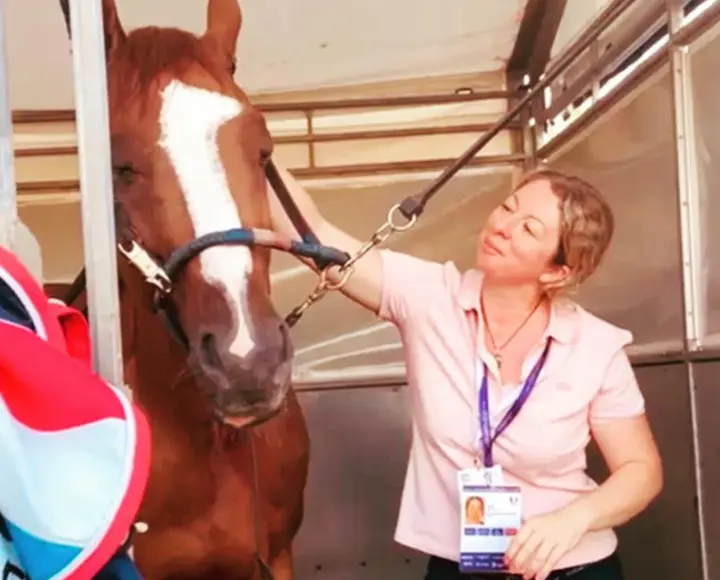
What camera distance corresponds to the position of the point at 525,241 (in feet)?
4.95

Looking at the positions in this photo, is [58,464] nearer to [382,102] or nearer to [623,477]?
[623,477]

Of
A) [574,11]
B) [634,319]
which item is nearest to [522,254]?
[634,319]

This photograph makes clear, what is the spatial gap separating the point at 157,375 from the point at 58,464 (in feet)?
2.47

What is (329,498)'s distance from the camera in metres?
2.54

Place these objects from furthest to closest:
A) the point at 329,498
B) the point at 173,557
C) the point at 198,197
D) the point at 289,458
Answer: the point at 329,498, the point at 289,458, the point at 173,557, the point at 198,197

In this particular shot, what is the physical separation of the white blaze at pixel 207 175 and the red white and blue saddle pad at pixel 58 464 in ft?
1.29

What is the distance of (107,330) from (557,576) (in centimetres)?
92

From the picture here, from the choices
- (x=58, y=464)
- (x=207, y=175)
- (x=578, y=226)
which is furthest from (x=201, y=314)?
(x=578, y=226)

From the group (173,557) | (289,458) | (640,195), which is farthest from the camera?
(640,195)

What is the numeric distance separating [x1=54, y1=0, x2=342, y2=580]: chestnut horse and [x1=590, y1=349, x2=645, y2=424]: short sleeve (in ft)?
1.61

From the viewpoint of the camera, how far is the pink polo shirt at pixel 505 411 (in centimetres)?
148

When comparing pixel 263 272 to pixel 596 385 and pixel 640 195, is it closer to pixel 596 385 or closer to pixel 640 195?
pixel 596 385

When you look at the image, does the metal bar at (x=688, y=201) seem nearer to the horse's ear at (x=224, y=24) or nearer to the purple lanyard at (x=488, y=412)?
the purple lanyard at (x=488, y=412)

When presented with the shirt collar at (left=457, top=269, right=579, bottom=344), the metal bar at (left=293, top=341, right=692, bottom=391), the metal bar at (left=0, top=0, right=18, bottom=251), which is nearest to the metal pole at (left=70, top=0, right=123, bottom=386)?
the metal bar at (left=0, top=0, right=18, bottom=251)
